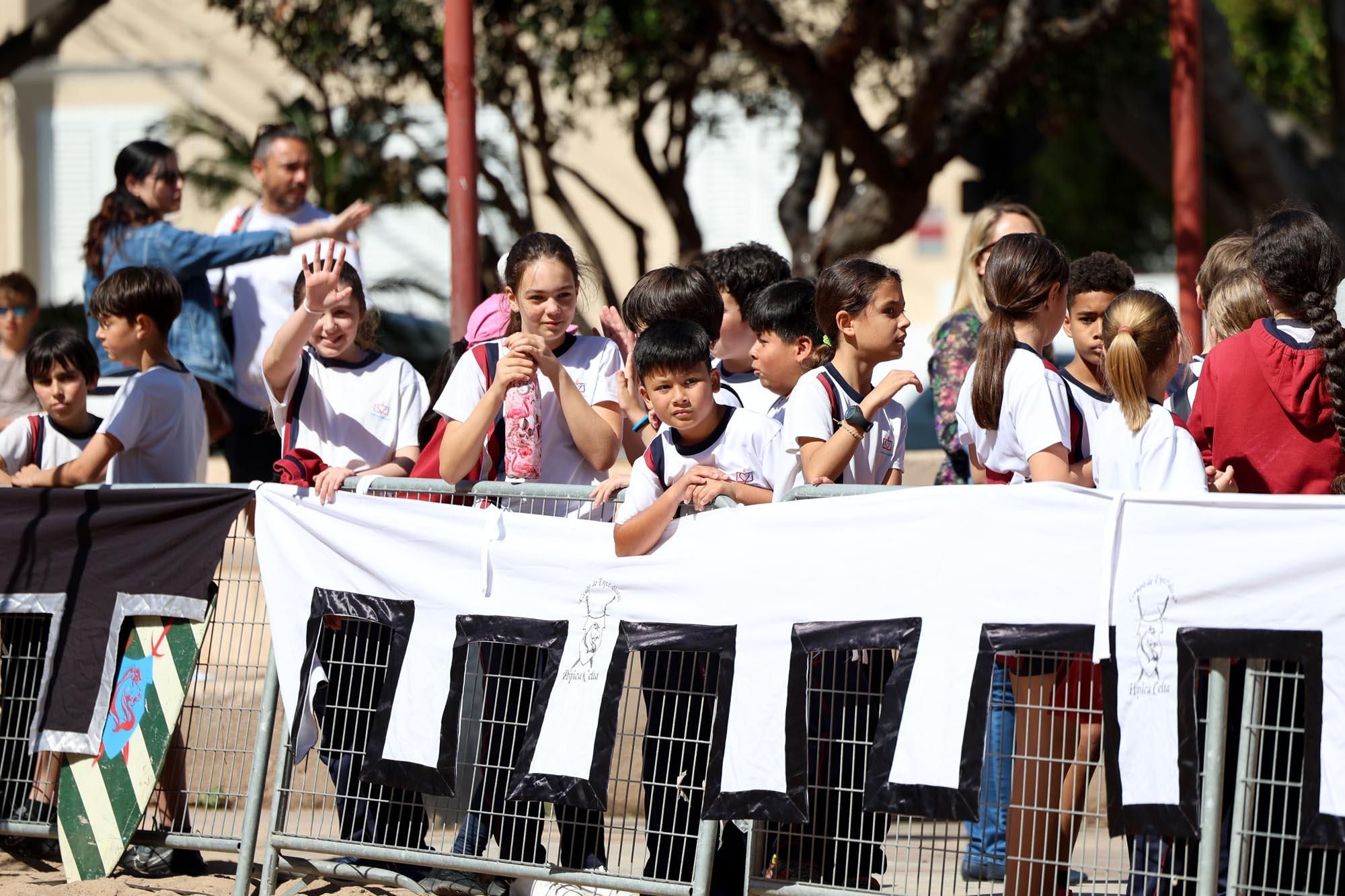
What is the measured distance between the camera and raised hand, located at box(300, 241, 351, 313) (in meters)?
5.20

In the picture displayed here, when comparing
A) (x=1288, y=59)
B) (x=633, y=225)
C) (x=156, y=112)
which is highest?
(x=1288, y=59)

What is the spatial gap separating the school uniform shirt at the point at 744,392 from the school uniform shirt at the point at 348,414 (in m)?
1.06

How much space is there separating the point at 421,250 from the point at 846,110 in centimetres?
1110

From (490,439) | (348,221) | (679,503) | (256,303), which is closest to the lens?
(679,503)

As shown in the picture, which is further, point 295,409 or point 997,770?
point 295,409

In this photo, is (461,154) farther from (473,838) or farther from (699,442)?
(473,838)

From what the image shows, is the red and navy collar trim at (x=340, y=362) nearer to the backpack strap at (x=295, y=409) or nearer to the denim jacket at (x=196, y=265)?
the backpack strap at (x=295, y=409)

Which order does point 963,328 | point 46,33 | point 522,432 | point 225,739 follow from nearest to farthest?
point 522,432 < point 225,739 < point 963,328 < point 46,33

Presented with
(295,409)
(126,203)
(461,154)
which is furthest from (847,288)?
(126,203)

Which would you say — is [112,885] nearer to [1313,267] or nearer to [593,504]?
[593,504]

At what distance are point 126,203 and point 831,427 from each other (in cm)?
352

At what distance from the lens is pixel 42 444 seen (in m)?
5.89

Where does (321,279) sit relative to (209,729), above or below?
above

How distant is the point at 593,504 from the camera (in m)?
4.82
